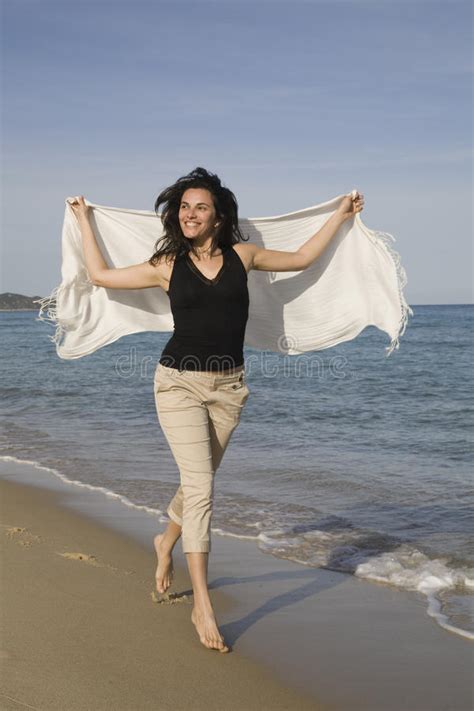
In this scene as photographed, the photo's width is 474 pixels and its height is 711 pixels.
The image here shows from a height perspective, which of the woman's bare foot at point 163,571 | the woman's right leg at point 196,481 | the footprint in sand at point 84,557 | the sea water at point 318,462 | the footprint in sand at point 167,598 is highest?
the woman's right leg at point 196,481

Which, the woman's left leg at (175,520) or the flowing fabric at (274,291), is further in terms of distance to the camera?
the flowing fabric at (274,291)

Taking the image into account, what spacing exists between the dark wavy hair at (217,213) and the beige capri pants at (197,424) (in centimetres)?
62

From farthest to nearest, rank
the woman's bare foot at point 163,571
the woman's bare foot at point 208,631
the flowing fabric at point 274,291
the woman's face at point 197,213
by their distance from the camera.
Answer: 1. the flowing fabric at point 274,291
2. the woman's bare foot at point 163,571
3. the woman's face at point 197,213
4. the woman's bare foot at point 208,631

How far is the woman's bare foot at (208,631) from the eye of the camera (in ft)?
12.8

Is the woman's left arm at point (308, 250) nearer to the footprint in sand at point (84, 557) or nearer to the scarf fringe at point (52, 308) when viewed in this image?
the scarf fringe at point (52, 308)

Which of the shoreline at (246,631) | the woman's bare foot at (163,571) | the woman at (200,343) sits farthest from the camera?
the woman's bare foot at (163,571)

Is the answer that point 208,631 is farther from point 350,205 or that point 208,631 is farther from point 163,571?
point 350,205

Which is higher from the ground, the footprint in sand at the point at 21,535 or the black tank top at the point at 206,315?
the black tank top at the point at 206,315

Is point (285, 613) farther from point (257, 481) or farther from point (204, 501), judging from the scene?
point (257, 481)

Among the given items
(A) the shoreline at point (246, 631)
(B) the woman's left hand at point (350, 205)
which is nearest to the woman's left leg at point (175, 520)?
(A) the shoreline at point (246, 631)

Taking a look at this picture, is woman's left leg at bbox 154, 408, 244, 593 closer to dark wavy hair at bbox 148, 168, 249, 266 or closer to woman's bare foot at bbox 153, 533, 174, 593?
woman's bare foot at bbox 153, 533, 174, 593

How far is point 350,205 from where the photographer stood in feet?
16.5

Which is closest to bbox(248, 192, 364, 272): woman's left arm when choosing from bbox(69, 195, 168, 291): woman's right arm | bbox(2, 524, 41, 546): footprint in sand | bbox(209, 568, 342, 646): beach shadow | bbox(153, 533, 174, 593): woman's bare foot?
bbox(69, 195, 168, 291): woman's right arm

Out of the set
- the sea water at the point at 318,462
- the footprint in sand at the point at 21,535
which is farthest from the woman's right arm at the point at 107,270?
the sea water at the point at 318,462
